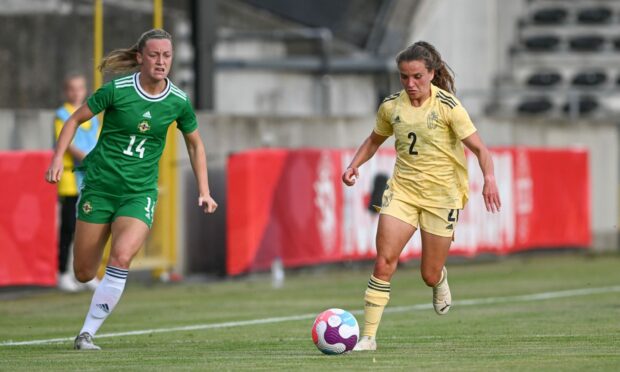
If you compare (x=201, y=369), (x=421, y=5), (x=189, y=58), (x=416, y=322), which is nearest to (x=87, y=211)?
(x=201, y=369)

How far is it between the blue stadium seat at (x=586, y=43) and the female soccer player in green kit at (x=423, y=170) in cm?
2304

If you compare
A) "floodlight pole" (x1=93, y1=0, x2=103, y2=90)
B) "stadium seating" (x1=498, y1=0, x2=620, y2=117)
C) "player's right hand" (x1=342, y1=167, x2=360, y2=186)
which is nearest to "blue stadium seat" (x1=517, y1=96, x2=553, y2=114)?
"stadium seating" (x1=498, y1=0, x2=620, y2=117)

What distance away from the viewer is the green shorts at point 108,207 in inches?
411

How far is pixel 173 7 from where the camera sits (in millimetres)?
20234

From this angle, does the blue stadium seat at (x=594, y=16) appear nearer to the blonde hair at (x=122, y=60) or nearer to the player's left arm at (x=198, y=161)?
the player's left arm at (x=198, y=161)

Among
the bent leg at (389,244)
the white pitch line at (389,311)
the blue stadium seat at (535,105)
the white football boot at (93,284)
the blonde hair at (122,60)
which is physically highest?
the blonde hair at (122,60)

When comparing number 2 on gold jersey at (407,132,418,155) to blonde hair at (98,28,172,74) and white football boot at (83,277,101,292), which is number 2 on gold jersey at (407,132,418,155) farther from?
white football boot at (83,277,101,292)

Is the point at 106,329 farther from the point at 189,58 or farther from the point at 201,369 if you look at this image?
the point at 189,58

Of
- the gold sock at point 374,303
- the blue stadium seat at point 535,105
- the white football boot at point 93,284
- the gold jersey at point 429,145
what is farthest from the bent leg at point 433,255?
the blue stadium seat at point 535,105

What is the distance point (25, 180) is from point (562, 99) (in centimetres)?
1780

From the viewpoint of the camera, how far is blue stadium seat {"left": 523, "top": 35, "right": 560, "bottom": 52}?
1292 inches

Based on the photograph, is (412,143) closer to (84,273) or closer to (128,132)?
(128,132)

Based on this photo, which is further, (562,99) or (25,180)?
(562,99)

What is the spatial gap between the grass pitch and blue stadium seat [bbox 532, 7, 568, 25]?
1389 centimetres
